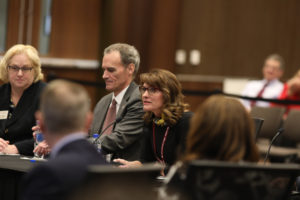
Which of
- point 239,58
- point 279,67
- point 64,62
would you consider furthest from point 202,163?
Result: point 239,58

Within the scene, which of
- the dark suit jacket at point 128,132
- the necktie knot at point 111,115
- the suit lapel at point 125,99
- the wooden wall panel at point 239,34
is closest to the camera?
the dark suit jacket at point 128,132

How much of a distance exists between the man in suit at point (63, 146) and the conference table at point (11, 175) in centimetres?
124

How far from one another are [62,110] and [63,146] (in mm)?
135

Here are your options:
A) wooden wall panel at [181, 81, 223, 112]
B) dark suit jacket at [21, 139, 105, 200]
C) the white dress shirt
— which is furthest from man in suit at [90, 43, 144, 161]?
wooden wall panel at [181, 81, 223, 112]

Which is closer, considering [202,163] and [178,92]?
Result: [202,163]

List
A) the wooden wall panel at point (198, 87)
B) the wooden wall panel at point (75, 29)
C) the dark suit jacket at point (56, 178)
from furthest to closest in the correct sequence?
the wooden wall panel at point (198, 87), the wooden wall panel at point (75, 29), the dark suit jacket at point (56, 178)

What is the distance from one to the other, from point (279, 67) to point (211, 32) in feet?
7.15

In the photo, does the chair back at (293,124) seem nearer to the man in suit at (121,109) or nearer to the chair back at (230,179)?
the man in suit at (121,109)

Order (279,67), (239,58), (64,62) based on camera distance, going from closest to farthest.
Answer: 1. (279,67)
2. (64,62)
3. (239,58)

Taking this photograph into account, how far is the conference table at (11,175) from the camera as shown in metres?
3.28

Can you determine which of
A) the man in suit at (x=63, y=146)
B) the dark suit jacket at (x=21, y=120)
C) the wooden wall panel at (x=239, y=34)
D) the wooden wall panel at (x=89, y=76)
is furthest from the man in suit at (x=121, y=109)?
the wooden wall panel at (x=239, y=34)

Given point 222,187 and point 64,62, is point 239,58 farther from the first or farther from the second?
point 222,187

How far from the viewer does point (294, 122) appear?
21.2ft

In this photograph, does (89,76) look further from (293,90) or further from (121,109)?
(121,109)
